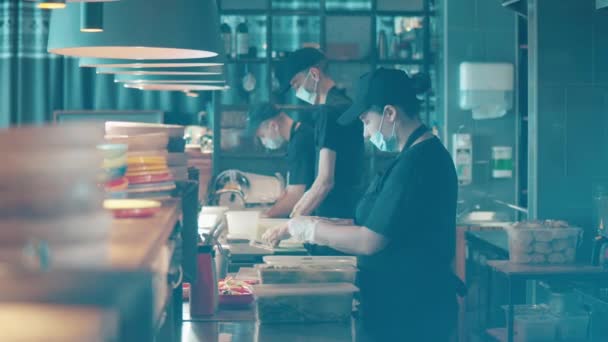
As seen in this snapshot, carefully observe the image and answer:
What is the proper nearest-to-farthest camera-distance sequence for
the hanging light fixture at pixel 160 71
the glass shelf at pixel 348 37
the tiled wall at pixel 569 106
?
1. the hanging light fixture at pixel 160 71
2. the tiled wall at pixel 569 106
3. the glass shelf at pixel 348 37

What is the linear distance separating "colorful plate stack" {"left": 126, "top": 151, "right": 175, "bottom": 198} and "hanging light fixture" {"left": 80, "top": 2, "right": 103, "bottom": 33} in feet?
1.31

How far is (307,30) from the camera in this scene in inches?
305

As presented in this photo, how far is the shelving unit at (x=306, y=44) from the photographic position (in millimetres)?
7617

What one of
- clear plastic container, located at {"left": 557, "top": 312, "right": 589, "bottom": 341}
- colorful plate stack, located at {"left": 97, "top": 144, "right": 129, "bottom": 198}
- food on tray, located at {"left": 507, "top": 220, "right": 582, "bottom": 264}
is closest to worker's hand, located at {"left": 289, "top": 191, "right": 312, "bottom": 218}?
food on tray, located at {"left": 507, "top": 220, "right": 582, "bottom": 264}

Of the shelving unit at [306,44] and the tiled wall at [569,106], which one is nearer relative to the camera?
the tiled wall at [569,106]

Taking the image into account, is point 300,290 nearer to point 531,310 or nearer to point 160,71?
point 160,71

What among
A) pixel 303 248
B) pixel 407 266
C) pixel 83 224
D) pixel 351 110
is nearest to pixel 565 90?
pixel 303 248

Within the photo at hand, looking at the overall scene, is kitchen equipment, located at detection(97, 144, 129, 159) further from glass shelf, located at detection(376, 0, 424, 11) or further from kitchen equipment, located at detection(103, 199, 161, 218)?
glass shelf, located at detection(376, 0, 424, 11)

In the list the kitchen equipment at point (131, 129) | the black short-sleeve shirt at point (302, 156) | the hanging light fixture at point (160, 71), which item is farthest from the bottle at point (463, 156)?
the kitchen equipment at point (131, 129)

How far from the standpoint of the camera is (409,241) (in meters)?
2.88

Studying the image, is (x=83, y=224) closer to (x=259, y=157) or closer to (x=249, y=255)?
(x=249, y=255)

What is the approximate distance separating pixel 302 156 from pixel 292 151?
64mm

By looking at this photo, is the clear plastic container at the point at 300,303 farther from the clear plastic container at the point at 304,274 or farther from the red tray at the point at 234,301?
the red tray at the point at 234,301

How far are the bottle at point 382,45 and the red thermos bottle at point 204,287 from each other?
479 cm
